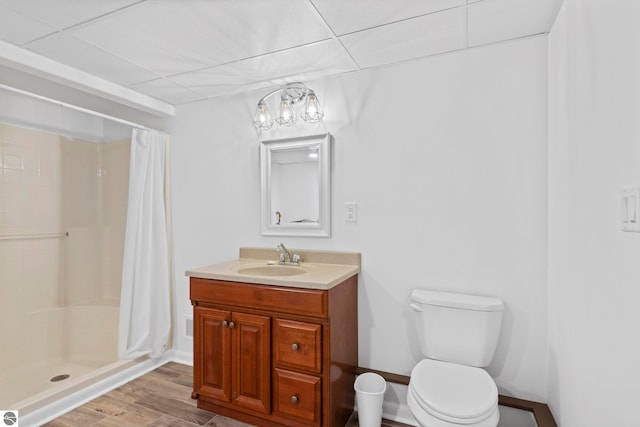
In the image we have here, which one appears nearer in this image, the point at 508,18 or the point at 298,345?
the point at 508,18

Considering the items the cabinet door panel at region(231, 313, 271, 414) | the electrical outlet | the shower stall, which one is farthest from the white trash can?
the shower stall

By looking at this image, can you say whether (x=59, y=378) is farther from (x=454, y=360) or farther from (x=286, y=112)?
(x=454, y=360)

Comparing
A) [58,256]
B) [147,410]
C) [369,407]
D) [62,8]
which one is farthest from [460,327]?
[58,256]

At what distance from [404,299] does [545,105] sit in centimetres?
130

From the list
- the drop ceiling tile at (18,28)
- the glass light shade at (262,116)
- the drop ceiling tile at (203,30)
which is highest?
the drop ceiling tile at (203,30)

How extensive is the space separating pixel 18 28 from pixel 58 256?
1.75 meters

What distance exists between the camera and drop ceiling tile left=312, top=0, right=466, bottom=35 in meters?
1.40

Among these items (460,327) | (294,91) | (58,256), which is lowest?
(460,327)

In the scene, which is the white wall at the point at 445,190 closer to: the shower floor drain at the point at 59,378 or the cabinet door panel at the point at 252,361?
the cabinet door panel at the point at 252,361

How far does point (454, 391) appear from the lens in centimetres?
138

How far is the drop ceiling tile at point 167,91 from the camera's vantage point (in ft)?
7.43

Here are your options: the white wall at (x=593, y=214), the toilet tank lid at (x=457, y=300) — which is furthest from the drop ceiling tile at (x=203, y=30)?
the toilet tank lid at (x=457, y=300)

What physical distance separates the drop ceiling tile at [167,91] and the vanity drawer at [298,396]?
2.04 metres

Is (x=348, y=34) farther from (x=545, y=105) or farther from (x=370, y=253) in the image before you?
(x=370, y=253)
